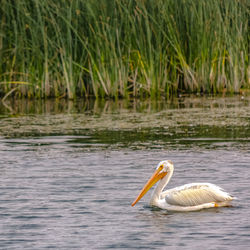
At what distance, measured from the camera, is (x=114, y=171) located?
9.25m

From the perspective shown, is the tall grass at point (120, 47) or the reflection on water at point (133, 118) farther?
the tall grass at point (120, 47)

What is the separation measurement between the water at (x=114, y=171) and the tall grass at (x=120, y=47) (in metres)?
1.00

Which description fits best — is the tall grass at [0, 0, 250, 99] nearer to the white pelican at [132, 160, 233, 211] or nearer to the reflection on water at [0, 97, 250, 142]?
the reflection on water at [0, 97, 250, 142]

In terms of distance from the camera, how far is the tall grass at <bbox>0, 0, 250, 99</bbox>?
1639 centimetres

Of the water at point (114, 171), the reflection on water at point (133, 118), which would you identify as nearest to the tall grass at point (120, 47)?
the reflection on water at point (133, 118)

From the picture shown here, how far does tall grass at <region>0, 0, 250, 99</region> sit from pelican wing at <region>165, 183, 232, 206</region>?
881cm

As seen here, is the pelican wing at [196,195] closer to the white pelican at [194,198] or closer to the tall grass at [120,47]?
the white pelican at [194,198]

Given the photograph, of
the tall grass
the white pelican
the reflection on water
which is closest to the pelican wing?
the white pelican

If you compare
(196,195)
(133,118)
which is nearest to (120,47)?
(133,118)

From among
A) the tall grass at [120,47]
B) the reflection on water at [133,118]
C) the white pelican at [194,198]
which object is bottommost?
the white pelican at [194,198]

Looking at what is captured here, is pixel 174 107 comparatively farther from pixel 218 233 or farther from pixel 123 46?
pixel 218 233

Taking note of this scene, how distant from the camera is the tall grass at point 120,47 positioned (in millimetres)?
16391

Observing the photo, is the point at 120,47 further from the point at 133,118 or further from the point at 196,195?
the point at 196,195

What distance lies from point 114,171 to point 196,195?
187cm
